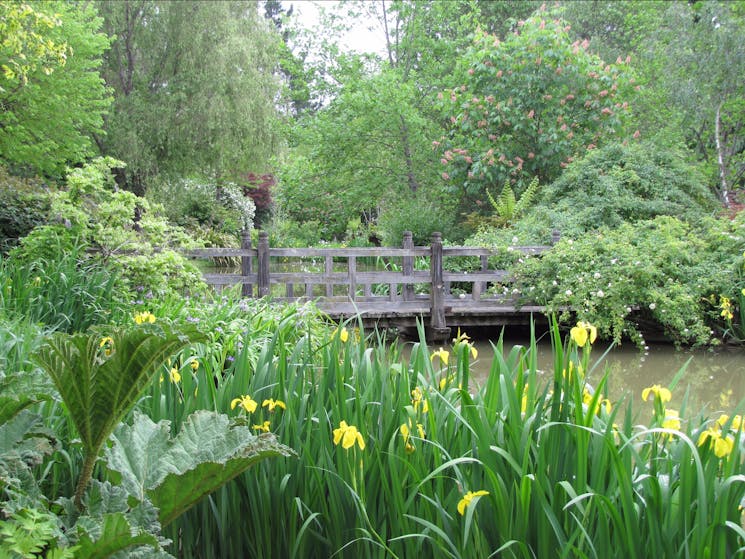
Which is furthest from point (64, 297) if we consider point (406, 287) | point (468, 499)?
point (406, 287)

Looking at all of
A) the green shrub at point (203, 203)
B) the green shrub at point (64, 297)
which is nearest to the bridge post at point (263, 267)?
the green shrub at point (64, 297)

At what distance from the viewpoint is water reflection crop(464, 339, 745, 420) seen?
7402 millimetres

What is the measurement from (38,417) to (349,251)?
9.06 meters

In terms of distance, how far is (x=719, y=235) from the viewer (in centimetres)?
1039

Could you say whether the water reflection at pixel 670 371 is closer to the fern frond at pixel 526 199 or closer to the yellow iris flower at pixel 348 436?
the fern frond at pixel 526 199

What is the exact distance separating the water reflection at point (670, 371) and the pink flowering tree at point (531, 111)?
5526mm

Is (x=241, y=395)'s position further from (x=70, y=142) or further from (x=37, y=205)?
(x=70, y=142)

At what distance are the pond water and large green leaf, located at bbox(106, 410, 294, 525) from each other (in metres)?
5.63

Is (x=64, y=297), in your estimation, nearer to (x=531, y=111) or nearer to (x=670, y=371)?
(x=670, y=371)

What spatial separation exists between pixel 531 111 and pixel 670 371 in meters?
7.53

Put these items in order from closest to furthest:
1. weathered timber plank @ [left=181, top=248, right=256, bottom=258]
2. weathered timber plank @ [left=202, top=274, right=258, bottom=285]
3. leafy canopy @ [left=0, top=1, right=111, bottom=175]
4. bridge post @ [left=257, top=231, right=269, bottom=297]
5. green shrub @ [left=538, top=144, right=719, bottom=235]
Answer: weathered timber plank @ [left=181, top=248, right=256, bottom=258] → weathered timber plank @ [left=202, top=274, right=258, bottom=285] → bridge post @ [left=257, top=231, right=269, bottom=297] → green shrub @ [left=538, top=144, right=719, bottom=235] → leafy canopy @ [left=0, top=1, right=111, bottom=175]

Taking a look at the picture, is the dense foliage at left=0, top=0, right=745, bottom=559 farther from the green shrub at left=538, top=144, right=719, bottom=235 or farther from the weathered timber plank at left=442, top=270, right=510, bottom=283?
the weathered timber plank at left=442, top=270, right=510, bottom=283

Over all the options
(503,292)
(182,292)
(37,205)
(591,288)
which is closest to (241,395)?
(182,292)

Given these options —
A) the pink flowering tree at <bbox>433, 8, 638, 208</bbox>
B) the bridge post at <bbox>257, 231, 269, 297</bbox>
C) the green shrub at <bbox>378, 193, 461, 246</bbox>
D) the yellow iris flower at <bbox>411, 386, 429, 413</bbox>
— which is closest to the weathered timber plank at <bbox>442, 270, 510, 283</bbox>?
the bridge post at <bbox>257, 231, 269, 297</bbox>
